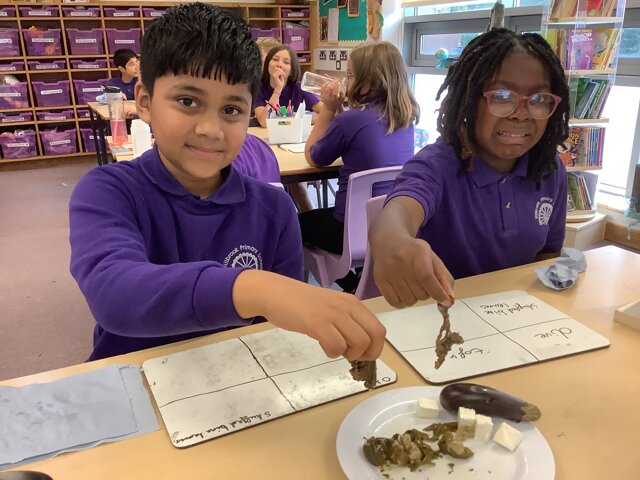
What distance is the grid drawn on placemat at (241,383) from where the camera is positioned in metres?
0.72

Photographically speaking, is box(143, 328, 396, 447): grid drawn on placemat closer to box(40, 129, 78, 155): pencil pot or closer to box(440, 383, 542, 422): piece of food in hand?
box(440, 383, 542, 422): piece of food in hand

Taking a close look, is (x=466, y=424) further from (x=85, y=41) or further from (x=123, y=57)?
(x=85, y=41)

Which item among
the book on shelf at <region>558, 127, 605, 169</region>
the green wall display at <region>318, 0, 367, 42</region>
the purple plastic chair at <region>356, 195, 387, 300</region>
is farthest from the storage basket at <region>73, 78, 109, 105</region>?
the purple plastic chair at <region>356, 195, 387, 300</region>

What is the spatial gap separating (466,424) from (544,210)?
0.88 metres

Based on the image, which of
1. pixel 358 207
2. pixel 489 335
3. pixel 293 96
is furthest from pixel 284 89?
pixel 489 335

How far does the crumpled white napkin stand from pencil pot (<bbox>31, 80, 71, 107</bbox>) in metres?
5.63

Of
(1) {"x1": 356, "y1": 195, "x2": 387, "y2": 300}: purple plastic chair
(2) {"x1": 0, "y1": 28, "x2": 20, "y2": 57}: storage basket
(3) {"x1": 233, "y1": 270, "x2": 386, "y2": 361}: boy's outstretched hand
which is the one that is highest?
(2) {"x1": 0, "y1": 28, "x2": 20, "y2": 57}: storage basket

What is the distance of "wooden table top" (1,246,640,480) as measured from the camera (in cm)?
64

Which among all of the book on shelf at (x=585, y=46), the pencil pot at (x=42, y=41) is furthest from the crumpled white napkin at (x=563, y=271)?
the pencil pot at (x=42, y=41)

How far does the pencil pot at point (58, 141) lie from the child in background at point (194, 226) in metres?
5.19

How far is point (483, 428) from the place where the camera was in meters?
0.69

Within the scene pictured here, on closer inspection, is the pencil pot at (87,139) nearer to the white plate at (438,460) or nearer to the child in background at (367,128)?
the child in background at (367,128)

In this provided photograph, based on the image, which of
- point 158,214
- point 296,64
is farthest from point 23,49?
point 158,214

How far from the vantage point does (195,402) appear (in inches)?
29.8
